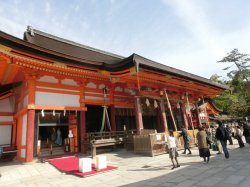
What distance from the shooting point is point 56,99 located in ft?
32.7

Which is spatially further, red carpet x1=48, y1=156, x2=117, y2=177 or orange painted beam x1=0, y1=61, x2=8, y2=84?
orange painted beam x1=0, y1=61, x2=8, y2=84

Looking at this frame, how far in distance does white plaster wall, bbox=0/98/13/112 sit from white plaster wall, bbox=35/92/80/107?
14.4ft

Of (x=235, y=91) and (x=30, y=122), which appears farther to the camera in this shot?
(x=235, y=91)

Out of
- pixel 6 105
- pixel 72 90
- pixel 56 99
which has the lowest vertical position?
pixel 56 99

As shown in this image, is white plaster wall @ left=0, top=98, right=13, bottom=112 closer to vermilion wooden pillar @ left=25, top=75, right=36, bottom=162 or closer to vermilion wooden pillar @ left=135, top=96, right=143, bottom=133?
vermilion wooden pillar @ left=25, top=75, right=36, bottom=162

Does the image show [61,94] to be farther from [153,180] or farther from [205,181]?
[205,181]

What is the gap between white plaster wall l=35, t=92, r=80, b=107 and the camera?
31.1 ft

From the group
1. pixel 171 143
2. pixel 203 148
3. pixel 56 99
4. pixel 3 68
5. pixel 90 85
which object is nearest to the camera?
pixel 171 143

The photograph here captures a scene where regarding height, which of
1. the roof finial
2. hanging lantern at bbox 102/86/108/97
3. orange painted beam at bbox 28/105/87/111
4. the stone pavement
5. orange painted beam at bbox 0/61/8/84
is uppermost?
the roof finial

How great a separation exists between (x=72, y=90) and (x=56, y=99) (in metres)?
1.07

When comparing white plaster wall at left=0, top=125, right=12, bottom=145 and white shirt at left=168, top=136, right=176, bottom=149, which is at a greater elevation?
white plaster wall at left=0, top=125, right=12, bottom=145

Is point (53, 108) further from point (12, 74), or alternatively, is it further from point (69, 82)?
point (12, 74)

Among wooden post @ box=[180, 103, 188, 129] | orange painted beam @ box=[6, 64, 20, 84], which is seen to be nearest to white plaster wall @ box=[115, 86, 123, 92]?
wooden post @ box=[180, 103, 188, 129]

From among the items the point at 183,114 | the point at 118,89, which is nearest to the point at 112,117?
the point at 118,89
